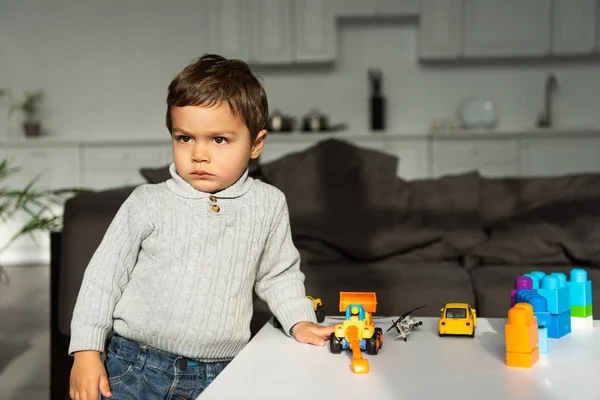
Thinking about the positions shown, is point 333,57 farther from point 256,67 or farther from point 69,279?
point 69,279

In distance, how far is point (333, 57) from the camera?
5.50 meters

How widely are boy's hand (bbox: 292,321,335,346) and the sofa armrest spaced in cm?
98

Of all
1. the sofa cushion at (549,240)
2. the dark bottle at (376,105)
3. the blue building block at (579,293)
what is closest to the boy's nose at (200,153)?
the blue building block at (579,293)

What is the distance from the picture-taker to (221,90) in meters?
1.19

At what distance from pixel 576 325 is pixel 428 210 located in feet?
4.20

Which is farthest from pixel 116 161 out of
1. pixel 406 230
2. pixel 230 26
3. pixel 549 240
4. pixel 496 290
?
pixel 496 290

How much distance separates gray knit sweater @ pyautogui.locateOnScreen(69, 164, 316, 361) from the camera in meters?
1.21

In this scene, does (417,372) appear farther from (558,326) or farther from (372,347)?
(558,326)

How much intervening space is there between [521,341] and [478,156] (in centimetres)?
434

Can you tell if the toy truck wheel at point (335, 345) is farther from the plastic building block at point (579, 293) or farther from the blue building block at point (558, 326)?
the plastic building block at point (579, 293)

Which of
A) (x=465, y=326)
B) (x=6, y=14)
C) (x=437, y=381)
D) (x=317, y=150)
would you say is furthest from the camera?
(x=6, y=14)

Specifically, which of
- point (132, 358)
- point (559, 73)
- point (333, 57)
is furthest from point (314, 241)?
point (559, 73)

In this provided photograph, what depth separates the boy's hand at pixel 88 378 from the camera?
114cm

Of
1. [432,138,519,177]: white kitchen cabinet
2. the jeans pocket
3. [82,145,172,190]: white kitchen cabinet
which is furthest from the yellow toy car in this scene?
[82,145,172,190]: white kitchen cabinet
